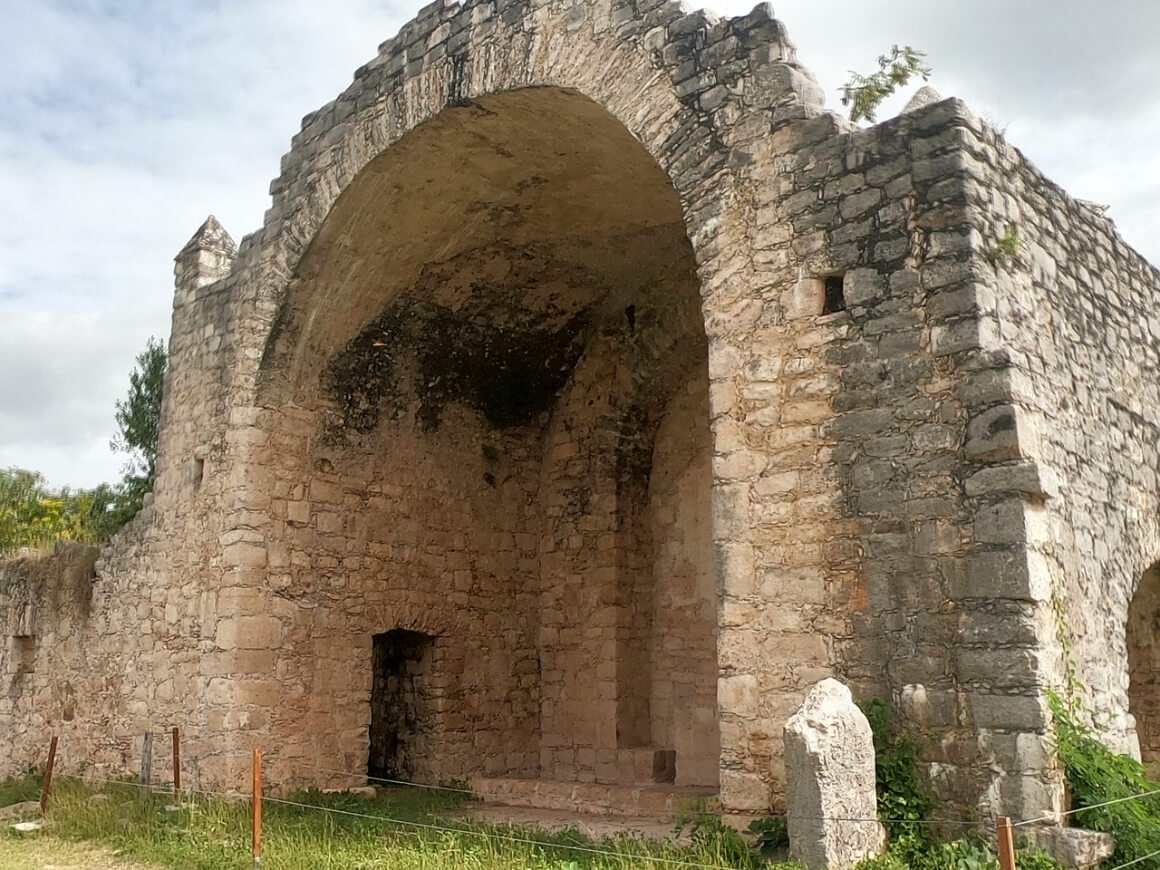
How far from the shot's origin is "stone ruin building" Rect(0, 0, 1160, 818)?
5430 mm

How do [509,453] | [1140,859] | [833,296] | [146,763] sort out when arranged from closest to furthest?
[1140,859] → [833,296] → [146,763] → [509,453]

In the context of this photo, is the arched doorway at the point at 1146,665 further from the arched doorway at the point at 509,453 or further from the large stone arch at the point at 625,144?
the arched doorway at the point at 509,453

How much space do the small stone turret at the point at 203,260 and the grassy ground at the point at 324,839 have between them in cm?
455

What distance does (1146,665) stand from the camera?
7.82 meters

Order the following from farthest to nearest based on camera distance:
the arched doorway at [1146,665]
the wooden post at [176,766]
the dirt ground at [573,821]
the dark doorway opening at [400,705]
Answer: the dark doorway opening at [400,705], the wooden post at [176,766], the arched doorway at [1146,665], the dirt ground at [573,821]

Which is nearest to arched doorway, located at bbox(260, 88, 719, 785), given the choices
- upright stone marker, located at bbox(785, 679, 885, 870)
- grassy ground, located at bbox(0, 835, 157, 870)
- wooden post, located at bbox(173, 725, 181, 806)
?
wooden post, located at bbox(173, 725, 181, 806)

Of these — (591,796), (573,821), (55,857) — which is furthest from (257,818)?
(591,796)

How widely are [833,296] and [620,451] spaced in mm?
4802

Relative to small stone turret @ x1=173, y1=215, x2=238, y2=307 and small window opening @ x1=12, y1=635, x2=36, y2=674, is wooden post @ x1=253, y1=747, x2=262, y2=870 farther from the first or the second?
small window opening @ x1=12, y1=635, x2=36, y2=674

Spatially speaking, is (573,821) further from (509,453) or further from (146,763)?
(509,453)

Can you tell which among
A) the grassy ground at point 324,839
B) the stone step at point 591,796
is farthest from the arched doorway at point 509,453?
the grassy ground at point 324,839

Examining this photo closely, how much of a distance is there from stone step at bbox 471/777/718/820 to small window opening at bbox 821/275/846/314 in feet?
12.4

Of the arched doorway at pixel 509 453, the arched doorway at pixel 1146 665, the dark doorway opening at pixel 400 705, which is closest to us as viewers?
the arched doorway at pixel 1146 665

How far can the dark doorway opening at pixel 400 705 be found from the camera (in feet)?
32.7
